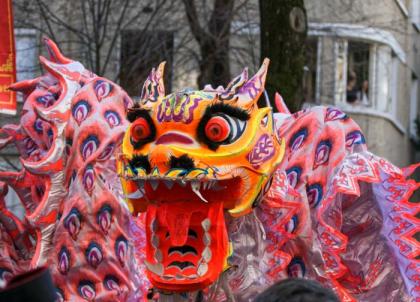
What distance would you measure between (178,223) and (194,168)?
32cm

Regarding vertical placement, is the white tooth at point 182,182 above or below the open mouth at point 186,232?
above

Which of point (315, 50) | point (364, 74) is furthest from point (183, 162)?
point (364, 74)

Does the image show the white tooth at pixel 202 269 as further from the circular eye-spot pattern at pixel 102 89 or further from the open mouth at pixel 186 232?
the circular eye-spot pattern at pixel 102 89

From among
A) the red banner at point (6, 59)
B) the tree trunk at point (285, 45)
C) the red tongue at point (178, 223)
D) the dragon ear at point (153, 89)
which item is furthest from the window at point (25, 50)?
the red tongue at point (178, 223)

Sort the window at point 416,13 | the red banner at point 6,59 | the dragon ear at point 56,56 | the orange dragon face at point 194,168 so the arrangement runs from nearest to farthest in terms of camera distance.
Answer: the orange dragon face at point 194,168, the dragon ear at point 56,56, the red banner at point 6,59, the window at point 416,13

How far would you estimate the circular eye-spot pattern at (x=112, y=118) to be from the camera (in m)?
6.06

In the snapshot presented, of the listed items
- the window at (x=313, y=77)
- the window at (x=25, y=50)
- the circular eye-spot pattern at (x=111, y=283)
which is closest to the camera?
the circular eye-spot pattern at (x=111, y=283)

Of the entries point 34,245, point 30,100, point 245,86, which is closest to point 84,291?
point 34,245

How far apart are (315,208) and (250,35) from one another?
24.9 ft

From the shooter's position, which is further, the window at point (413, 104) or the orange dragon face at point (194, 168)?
the window at point (413, 104)

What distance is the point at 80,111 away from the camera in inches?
238

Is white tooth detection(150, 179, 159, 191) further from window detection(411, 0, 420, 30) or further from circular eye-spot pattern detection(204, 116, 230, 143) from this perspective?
window detection(411, 0, 420, 30)

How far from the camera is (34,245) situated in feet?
21.2

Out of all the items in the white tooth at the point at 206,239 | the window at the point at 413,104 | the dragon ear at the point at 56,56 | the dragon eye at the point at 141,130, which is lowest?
the window at the point at 413,104
